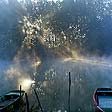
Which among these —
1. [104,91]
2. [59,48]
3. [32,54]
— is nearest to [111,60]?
[59,48]

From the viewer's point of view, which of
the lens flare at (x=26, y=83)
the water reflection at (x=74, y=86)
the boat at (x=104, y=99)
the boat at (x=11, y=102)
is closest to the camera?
the boat at (x=11, y=102)

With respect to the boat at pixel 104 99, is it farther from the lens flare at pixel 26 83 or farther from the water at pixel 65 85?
the lens flare at pixel 26 83

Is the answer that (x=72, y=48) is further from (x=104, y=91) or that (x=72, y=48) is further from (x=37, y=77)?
(x=104, y=91)

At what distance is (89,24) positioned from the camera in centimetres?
5034

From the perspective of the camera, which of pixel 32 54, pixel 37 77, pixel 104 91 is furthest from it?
pixel 32 54

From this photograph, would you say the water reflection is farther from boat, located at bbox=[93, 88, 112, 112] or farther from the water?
boat, located at bbox=[93, 88, 112, 112]

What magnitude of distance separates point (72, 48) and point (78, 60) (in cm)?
227

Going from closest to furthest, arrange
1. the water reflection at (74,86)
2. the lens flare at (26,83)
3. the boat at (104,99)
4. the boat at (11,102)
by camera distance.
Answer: the boat at (11,102) < the boat at (104,99) < the water reflection at (74,86) < the lens flare at (26,83)

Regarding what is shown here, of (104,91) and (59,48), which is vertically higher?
(59,48)

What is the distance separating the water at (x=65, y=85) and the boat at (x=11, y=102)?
5.55 feet

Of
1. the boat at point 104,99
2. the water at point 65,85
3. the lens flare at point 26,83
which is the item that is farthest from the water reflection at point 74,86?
the boat at point 104,99

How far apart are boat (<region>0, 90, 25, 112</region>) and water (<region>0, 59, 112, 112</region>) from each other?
169cm

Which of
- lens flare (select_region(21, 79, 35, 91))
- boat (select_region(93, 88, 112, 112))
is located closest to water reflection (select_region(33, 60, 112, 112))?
lens flare (select_region(21, 79, 35, 91))

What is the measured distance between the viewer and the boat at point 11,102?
18.9 m
